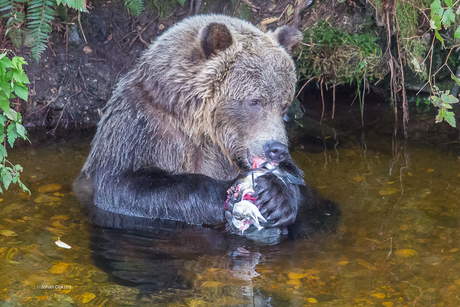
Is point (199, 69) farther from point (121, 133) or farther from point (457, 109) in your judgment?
point (457, 109)

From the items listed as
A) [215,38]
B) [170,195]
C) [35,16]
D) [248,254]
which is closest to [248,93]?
[215,38]

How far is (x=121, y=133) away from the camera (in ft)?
16.7

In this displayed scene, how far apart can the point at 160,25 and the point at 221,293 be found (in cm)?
545

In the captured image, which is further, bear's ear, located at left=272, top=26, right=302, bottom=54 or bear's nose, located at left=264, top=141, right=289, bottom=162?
bear's ear, located at left=272, top=26, right=302, bottom=54

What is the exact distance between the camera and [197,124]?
4953mm

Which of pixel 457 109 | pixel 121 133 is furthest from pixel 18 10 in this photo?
pixel 457 109

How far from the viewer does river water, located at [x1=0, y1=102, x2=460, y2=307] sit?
140 inches

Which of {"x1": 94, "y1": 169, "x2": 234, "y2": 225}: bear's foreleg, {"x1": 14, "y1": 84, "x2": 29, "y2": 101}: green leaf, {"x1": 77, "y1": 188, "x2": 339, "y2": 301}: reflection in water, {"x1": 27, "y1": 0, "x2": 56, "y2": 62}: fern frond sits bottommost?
{"x1": 77, "y1": 188, "x2": 339, "y2": 301}: reflection in water

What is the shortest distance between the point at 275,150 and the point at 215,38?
117 cm

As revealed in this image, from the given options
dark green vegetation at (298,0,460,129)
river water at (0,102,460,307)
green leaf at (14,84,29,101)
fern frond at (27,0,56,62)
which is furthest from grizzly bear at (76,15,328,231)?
dark green vegetation at (298,0,460,129)

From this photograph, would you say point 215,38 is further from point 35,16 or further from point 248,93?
point 35,16

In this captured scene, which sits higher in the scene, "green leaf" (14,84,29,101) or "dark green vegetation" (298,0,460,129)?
"dark green vegetation" (298,0,460,129)

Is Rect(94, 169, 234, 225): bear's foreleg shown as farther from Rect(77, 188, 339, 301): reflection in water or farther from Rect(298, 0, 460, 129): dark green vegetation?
Rect(298, 0, 460, 129): dark green vegetation

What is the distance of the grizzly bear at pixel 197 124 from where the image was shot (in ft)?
15.3
